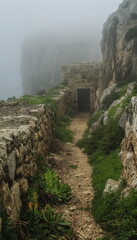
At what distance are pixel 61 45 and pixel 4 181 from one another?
43.7 meters

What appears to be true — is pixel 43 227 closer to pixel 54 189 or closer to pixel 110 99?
pixel 54 189

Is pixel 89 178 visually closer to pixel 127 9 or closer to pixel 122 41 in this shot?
pixel 122 41

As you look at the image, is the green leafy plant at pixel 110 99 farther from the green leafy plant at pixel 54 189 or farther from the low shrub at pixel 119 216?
the low shrub at pixel 119 216

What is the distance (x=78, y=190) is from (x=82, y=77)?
18.3 m

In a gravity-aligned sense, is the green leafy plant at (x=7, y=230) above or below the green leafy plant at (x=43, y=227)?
above

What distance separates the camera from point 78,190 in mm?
6285

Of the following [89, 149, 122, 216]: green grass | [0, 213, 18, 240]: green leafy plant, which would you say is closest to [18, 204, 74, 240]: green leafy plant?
[0, 213, 18, 240]: green leafy plant

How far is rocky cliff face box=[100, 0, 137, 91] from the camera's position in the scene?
555 inches

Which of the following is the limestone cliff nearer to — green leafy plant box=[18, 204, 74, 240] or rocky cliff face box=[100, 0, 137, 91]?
rocky cliff face box=[100, 0, 137, 91]

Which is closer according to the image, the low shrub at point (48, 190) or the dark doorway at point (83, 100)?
the low shrub at point (48, 190)

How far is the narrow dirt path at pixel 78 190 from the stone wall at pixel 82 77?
13.5m

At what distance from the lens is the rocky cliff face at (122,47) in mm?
14094

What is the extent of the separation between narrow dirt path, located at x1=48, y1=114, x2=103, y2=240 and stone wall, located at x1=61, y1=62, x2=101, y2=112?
13.5m

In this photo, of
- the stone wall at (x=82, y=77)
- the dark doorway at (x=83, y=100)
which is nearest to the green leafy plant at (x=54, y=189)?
the stone wall at (x=82, y=77)
